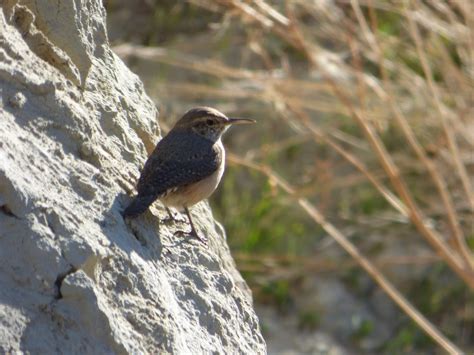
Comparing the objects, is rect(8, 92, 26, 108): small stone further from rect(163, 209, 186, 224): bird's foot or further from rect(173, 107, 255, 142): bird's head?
rect(173, 107, 255, 142): bird's head

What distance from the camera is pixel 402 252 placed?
8.81 metres

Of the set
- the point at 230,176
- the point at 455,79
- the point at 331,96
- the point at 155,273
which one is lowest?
the point at 230,176

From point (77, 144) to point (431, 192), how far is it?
5.85 meters

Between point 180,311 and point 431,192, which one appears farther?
point 431,192

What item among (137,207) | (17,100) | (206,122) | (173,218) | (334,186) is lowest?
(334,186)

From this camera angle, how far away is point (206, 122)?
16.1ft

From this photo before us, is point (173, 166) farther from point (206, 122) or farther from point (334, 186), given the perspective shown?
point (334, 186)

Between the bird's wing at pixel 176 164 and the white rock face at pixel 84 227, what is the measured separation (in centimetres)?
6

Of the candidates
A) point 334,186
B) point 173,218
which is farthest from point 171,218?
point 334,186

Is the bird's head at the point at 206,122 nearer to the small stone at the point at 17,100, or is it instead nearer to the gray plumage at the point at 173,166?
the gray plumage at the point at 173,166

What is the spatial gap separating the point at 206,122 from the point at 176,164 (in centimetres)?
64

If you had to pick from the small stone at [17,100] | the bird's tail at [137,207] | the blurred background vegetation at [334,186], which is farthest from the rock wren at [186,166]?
the blurred background vegetation at [334,186]

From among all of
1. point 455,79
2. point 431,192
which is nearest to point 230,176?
point 431,192

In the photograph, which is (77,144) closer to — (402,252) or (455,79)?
(455,79)
